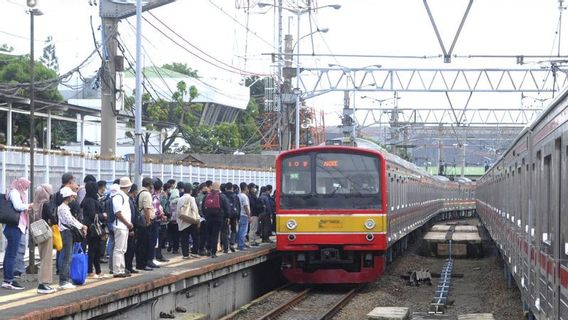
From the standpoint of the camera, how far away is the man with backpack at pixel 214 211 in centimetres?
1758

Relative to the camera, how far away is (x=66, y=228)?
472 inches

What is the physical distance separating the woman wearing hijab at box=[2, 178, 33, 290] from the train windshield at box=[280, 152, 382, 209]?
297 inches

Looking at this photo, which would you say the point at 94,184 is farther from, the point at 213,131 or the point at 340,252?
the point at 213,131

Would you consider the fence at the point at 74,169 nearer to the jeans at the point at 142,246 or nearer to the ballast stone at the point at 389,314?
the jeans at the point at 142,246

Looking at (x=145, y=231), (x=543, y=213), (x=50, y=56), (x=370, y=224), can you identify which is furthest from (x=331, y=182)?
(x=50, y=56)

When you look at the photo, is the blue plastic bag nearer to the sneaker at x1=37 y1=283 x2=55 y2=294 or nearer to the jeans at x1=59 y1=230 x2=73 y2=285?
the jeans at x1=59 y1=230 x2=73 y2=285

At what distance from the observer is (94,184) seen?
12.9 metres

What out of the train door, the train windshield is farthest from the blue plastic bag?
the train windshield

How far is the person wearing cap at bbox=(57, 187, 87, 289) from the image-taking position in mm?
11922

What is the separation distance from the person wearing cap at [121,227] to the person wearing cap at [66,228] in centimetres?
103

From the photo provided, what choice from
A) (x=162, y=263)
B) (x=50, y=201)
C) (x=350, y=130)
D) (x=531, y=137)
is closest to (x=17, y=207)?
(x=50, y=201)

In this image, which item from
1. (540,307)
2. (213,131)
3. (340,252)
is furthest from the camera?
(213,131)

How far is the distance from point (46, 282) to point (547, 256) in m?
5.86

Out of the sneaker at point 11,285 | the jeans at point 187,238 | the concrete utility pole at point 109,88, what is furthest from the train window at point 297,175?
the sneaker at point 11,285
